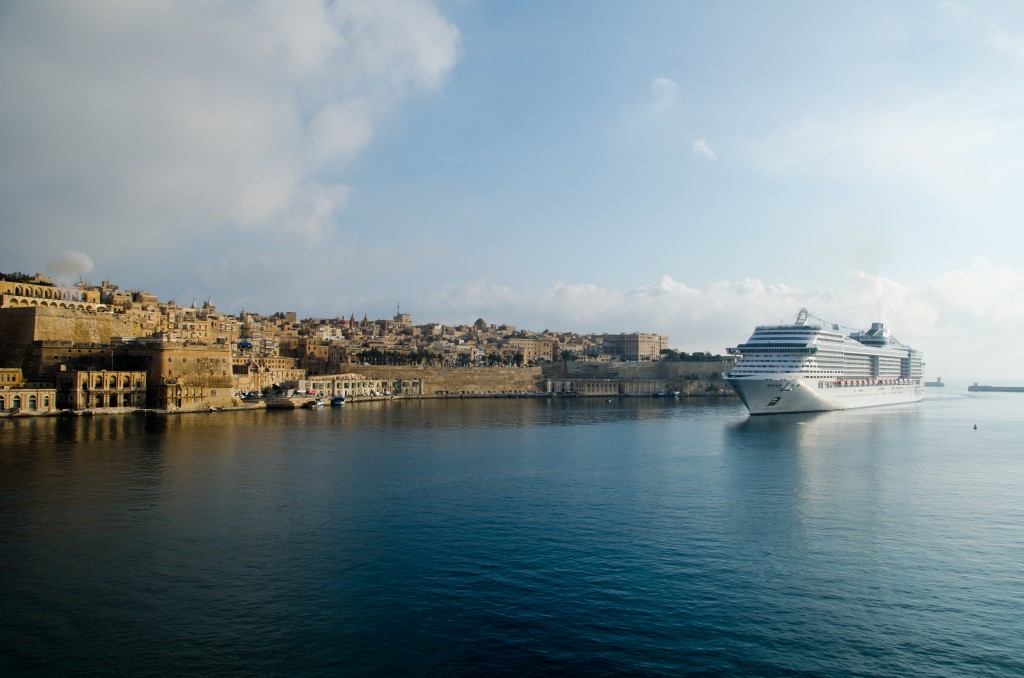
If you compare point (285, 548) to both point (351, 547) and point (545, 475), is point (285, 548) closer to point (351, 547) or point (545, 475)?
point (351, 547)

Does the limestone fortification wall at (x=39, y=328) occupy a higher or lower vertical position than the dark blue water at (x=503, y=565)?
higher

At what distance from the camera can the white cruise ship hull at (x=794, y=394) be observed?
44.2m

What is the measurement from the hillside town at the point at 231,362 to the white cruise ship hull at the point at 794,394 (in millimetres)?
32920

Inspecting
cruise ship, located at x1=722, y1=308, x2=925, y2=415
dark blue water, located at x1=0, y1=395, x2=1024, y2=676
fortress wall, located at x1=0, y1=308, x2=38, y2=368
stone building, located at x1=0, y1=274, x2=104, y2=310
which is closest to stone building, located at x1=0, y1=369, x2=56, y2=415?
fortress wall, located at x1=0, y1=308, x2=38, y2=368

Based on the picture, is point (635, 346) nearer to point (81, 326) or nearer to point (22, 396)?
point (81, 326)

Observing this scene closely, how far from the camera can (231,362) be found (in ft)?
166

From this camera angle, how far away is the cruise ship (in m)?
44.7

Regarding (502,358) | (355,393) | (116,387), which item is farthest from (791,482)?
(502,358)

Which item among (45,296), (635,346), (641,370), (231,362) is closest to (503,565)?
(231,362)

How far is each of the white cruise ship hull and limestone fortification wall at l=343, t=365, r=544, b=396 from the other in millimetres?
39962

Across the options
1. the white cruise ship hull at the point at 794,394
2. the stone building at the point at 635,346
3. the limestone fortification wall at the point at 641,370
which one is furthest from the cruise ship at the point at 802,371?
the stone building at the point at 635,346

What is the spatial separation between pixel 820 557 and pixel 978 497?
361 inches

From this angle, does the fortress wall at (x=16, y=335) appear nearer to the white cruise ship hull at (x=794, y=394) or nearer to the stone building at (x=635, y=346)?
the white cruise ship hull at (x=794, y=394)

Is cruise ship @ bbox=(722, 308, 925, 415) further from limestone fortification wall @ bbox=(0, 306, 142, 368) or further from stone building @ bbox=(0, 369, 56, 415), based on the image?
limestone fortification wall @ bbox=(0, 306, 142, 368)
